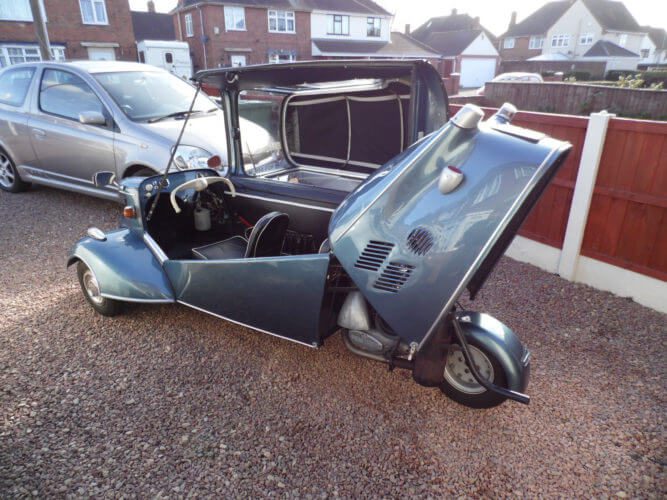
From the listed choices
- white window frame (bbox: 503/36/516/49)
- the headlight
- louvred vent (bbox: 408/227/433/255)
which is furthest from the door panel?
white window frame (bbox: 503/36/516/49)

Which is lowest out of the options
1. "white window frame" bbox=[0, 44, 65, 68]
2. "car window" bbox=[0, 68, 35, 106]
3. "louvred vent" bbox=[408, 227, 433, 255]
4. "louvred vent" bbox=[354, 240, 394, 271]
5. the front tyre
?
the front tyre

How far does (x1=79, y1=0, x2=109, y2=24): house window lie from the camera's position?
24281 millimetres

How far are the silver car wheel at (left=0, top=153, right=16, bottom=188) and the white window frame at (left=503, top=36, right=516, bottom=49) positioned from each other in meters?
55.2

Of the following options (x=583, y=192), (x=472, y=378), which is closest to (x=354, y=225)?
(x=472, y=378)

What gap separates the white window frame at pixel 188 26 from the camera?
3173 centimetres

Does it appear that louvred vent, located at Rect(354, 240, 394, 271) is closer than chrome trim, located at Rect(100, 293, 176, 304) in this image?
Yes

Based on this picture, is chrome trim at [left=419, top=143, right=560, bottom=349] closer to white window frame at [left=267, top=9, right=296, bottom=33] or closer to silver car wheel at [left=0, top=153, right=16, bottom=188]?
silver car wheel at [left=0, top=153, right=16, bottom=188]

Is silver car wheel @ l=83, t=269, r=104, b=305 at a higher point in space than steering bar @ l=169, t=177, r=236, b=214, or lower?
lower

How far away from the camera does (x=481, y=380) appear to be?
246 cm

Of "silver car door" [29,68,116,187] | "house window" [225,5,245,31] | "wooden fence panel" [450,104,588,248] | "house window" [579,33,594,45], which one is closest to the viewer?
"wooden fence panel" [450,104,588,248]

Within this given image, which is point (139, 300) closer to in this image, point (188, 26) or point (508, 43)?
point (188, 26)

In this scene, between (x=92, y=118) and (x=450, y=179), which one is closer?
(x=450, y=179)

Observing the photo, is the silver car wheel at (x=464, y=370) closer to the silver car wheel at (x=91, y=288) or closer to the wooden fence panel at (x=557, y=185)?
the wooden fence panel at (x=557, y=185)

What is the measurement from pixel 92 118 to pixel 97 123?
0.11m
